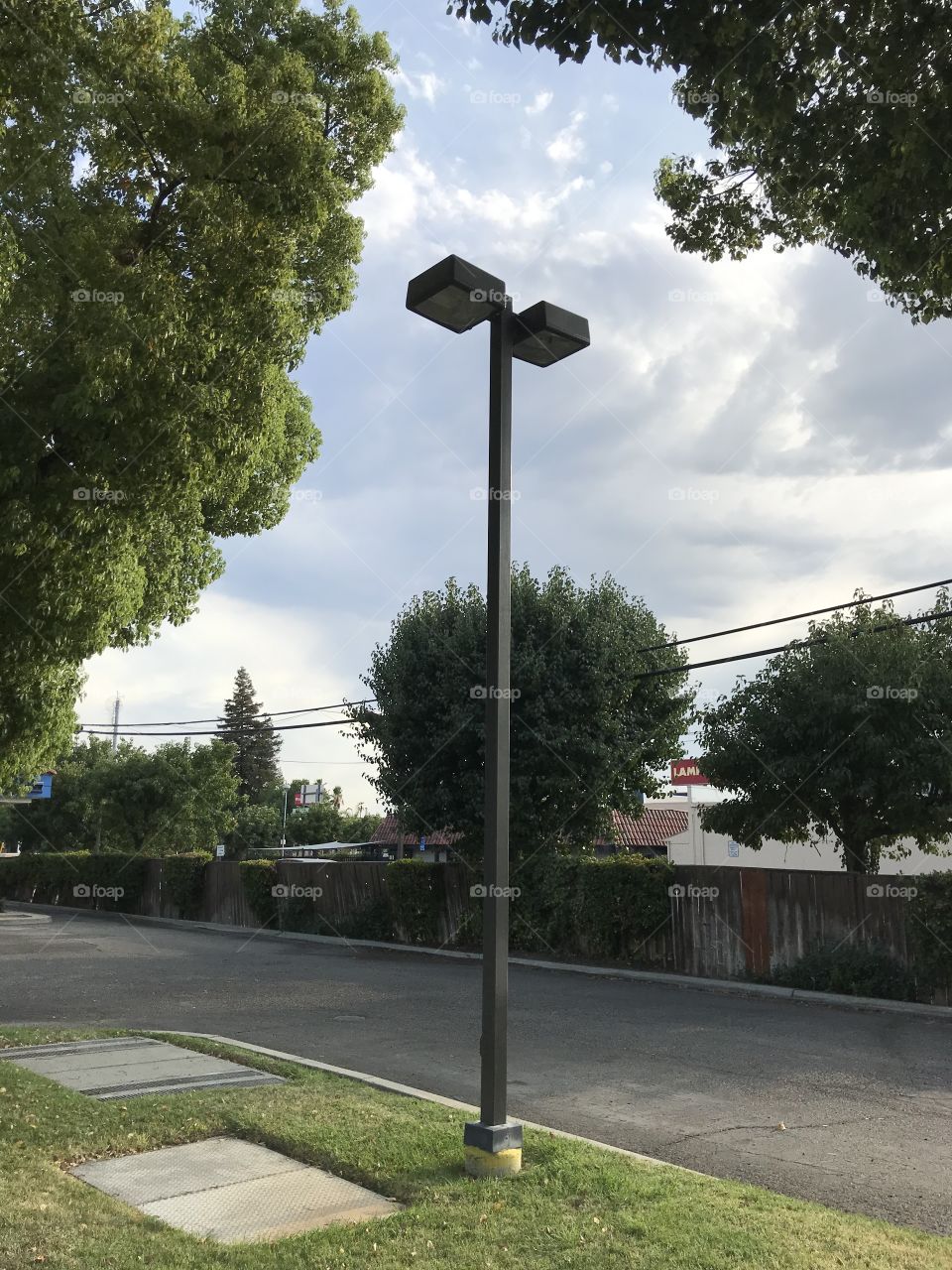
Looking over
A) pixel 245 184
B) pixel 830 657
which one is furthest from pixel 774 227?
pixel 830 657

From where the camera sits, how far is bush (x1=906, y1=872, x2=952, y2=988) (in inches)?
564

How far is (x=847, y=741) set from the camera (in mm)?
17094

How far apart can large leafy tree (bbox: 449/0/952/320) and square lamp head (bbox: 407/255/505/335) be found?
1249 mm

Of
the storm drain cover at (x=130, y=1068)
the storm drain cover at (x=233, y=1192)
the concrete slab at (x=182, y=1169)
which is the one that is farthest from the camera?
the storm drain cover at (x=130, y=1068)

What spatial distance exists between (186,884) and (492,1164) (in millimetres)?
28937

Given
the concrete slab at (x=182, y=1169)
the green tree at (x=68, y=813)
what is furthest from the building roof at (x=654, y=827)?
the concrete slab at (x=182, y=1169)

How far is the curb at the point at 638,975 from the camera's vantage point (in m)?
14.3

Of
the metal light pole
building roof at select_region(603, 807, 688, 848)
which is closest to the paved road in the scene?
the metal light pole

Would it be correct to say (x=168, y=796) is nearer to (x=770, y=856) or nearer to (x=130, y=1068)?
(x=770, y=856)

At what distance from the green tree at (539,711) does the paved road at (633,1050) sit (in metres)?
→ 3.63

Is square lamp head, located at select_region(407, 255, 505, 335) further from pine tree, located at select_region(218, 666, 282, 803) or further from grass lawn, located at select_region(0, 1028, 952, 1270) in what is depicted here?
pine tree, located at select_region(218, 666, 282, 803)

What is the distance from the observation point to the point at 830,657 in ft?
57.9

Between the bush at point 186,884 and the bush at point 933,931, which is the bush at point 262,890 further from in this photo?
the bush at point 933,931

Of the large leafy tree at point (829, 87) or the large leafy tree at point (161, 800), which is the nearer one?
the large leafy tree at point (829, 87)
